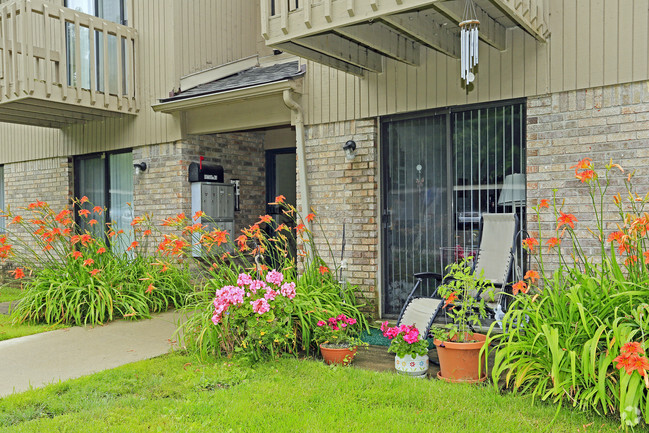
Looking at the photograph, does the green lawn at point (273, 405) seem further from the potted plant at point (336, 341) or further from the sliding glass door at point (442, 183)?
the sliding glass door at point (442, 183)

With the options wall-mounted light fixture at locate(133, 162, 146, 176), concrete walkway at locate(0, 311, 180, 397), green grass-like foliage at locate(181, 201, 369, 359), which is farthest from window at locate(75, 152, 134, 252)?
green grass-like foliage at locate(181, 201, 369, 359)

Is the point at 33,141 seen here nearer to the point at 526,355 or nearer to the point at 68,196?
the point at 68,196

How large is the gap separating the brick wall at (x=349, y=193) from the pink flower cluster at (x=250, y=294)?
1.49 m

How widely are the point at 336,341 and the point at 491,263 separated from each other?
5.03ft

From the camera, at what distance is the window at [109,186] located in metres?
8.16

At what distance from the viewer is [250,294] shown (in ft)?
14.2

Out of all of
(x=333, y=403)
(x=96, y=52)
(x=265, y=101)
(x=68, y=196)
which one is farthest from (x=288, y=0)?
(x=68, y=196)

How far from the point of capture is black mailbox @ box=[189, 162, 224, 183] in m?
7.28

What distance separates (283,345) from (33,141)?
7317 mm

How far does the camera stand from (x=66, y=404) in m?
3.48

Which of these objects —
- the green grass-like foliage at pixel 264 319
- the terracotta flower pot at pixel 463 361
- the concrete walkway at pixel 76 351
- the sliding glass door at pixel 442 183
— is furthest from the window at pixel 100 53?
the terracotta flower pot at pixel 463 361

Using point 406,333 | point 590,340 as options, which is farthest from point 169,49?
point 590,340

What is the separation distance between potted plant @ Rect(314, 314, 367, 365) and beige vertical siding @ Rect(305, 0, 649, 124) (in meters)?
2.22

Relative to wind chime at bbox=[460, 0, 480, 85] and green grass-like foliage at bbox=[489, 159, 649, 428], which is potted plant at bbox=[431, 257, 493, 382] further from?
wind chime at bbox=[460, 0, 480, 85]
